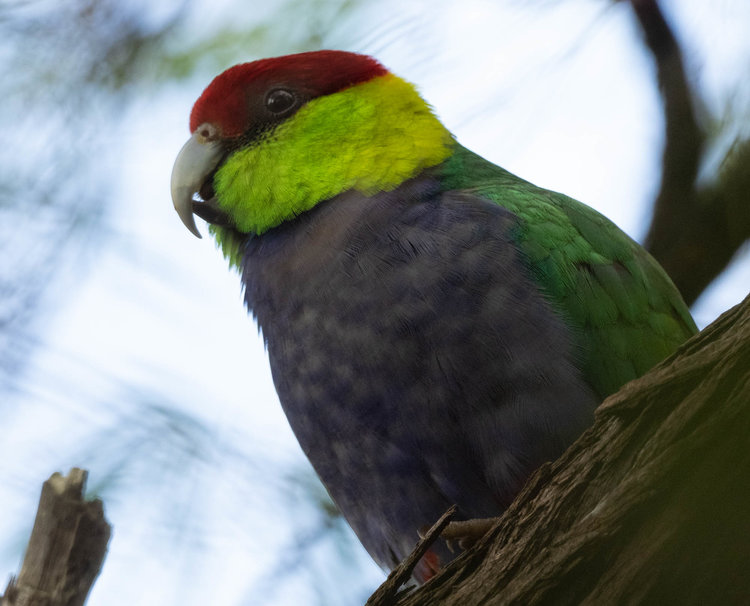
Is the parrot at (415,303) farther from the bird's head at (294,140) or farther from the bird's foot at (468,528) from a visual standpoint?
the bird's foot at (468,528)

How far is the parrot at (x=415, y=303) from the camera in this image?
2.58 m

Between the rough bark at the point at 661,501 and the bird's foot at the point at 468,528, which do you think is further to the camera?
the bird's foot at the point at 468,528

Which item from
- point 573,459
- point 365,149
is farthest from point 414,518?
point 365,149

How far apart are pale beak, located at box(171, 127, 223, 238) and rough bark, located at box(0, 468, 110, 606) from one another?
3.76 feet

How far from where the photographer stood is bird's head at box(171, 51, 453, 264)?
3.23 m

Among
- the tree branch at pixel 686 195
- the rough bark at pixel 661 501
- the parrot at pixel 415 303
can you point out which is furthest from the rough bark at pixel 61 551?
the tree branch at pixel 686 195

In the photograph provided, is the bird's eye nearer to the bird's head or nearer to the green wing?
→ the bird's head

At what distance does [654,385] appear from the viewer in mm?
1793

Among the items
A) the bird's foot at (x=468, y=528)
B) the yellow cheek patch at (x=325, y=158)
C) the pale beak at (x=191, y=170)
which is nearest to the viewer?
the bird's foot at (x=468, y=528)

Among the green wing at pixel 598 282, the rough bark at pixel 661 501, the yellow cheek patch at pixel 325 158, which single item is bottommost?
the rough bark at pixel 661 501

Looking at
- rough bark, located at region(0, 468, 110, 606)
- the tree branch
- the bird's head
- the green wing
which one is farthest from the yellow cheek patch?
rough bark, located at region(0, 468, 110, 606)

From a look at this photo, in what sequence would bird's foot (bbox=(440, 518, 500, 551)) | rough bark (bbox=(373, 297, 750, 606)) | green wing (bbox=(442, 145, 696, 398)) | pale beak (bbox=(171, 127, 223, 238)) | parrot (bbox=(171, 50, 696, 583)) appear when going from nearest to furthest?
rough bark (bbox=(373, 297, 750, 606)) → bird's foot (bbox=(440, 518, 500, 551)) → parrot (bbox=(171, 50, 696, 583)) → green wing (bbox=(442, 145, 696, 398)) → pale beak (bbox=(171, 127, 223, 238))

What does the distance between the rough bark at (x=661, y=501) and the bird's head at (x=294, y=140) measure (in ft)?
4.87

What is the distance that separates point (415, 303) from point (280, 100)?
3.99ft
